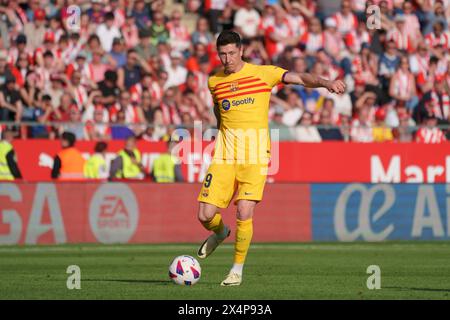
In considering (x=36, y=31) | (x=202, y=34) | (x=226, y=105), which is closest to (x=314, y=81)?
(x=226, y=105)

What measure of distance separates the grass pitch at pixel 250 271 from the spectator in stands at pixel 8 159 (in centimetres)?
219

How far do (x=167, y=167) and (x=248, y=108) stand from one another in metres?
10.8

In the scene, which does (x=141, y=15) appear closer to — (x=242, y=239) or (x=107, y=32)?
(x=107, y=32)

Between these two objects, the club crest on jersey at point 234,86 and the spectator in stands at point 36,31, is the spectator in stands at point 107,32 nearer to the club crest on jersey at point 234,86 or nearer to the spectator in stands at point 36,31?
the spectator in stands at point 36,31

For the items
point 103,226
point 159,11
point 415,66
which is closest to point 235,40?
point 103,226

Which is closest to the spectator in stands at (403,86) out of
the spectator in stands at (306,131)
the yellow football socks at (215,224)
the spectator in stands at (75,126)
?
the spectator in stands at (306,131)

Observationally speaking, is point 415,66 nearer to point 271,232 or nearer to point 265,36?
point 265,36

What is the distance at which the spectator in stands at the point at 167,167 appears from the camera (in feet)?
77.5

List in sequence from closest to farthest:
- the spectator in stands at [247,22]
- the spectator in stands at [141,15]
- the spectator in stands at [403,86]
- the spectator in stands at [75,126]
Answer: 1. the spectator in stands at [75,126]
2. the spectator in stands at [141,15]
3. the spectator in stands at [403,86]
4. the spectator in stands at [247,22]

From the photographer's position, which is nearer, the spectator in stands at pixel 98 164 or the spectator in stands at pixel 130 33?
the spectator in stands at pixel 98 164

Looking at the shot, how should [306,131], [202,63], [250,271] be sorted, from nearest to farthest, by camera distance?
[250,271]
[306,131]
[202,63]

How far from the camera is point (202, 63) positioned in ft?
86.5
